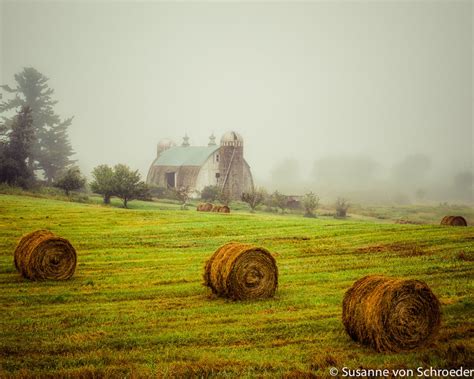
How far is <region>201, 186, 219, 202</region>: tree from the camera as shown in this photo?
254 ft

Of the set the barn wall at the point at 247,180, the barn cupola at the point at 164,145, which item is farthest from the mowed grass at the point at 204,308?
the barn cupola at the point at 164,145

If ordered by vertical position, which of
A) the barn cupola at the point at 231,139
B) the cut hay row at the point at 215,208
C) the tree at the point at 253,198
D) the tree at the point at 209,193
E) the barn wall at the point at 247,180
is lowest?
the cut hay row at the point at 215,208

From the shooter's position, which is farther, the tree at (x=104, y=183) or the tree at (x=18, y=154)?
the tree at (x=104, y=183)

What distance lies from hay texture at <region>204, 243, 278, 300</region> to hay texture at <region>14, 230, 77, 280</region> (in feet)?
18.7

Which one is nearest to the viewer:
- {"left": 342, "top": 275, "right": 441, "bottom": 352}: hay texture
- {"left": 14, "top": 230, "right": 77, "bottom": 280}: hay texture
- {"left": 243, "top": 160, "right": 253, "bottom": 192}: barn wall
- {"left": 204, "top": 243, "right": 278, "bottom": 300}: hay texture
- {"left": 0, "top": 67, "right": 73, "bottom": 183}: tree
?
{"left": 342, "top": 275, "right": 441, "bottom": 352}: hay texture

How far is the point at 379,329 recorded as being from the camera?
11.4 m

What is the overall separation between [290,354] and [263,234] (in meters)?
19.2

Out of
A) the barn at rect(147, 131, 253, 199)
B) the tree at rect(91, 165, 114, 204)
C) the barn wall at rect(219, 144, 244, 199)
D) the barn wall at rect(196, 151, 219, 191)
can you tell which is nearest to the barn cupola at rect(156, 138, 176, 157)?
the barn at rect(147, 131, 253, 199)

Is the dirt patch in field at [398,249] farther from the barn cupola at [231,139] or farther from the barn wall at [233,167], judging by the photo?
the barn cupola at [231,139]

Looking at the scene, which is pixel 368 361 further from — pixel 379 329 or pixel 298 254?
pixel 298 254

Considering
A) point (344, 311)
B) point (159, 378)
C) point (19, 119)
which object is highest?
point (19, 119)

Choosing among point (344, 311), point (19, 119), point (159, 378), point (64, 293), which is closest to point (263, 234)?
point (64, 293)

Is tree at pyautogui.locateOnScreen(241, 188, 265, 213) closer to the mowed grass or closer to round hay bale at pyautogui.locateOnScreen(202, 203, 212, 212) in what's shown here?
round hay bale at pyautogui.locateOnScreen(202, 203, 212, 212)

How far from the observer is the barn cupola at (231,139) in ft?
282
